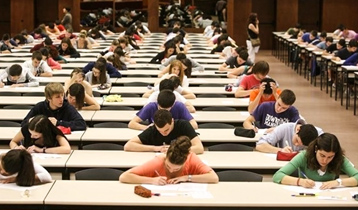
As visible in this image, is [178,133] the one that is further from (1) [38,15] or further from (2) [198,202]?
(1) [38,15]

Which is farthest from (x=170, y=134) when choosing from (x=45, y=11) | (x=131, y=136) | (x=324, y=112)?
(x=45, y=11)

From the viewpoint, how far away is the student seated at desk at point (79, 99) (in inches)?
360

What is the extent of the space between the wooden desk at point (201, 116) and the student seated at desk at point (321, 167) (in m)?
2.90

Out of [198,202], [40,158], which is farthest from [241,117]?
[198,202]

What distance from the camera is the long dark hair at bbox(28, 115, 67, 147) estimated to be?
6.85 meters

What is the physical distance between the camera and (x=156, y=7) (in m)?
25.8

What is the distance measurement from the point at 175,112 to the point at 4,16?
22.0 m

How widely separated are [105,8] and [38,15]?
3.49m

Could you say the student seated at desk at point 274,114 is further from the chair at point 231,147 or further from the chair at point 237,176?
the chair at point 237,176

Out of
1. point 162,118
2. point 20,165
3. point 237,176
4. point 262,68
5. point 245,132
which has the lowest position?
point 237,176

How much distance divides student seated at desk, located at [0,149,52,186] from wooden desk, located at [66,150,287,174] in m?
0.65

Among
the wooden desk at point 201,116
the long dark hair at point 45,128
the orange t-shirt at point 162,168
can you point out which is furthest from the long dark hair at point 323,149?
the wooden desk at point 201,116

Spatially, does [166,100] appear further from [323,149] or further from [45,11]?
[45,11]

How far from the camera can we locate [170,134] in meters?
7.13
